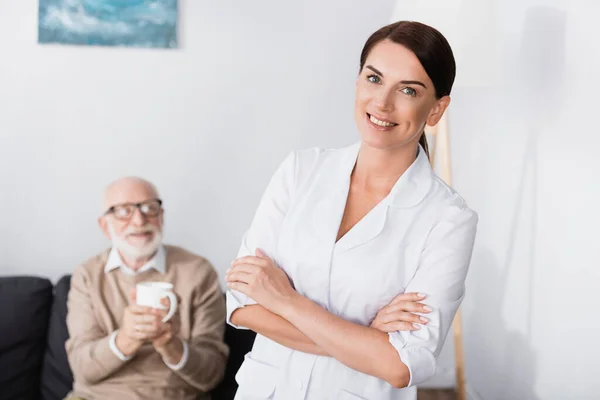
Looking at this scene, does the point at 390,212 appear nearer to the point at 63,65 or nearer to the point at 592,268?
the point at 592,268

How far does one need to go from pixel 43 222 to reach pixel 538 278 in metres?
1.92

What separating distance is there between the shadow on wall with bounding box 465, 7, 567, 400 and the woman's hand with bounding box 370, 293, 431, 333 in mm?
895

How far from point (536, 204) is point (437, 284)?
893 millimetres

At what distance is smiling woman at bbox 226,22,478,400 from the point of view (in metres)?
1.40

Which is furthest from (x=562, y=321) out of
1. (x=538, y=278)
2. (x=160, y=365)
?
(x=160, y=365)

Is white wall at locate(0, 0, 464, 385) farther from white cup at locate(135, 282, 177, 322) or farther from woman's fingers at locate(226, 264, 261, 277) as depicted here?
woman's fingers at locate(226, 264, 261, 277)

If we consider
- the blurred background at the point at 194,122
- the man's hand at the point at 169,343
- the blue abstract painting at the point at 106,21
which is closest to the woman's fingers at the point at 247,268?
the man's hand at the point at 169,343

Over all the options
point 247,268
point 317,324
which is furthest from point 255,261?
point 317,324

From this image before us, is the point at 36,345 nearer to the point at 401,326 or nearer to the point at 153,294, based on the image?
the point at 153,294

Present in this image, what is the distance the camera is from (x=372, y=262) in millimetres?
1451

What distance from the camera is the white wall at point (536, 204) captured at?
1.85m

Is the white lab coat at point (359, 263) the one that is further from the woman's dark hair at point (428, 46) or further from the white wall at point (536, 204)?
→ the white wall at point (536, 204)

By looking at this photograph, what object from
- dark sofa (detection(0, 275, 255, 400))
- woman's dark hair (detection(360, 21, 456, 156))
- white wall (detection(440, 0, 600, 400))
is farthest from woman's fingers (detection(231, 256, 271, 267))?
dark sofa (detection(0, 275, 255, 400))

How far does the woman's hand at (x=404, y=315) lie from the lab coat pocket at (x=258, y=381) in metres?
0.25
